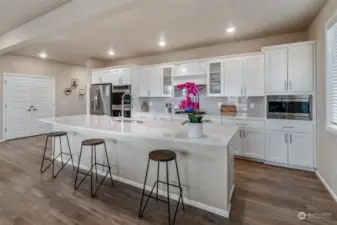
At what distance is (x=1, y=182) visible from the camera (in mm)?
3053

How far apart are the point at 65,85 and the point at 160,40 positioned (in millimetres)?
4757

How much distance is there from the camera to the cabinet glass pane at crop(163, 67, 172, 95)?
5270 millimetres

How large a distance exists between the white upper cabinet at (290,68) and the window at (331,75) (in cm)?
63

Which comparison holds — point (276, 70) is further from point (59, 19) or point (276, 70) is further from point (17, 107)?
point (17, 107)

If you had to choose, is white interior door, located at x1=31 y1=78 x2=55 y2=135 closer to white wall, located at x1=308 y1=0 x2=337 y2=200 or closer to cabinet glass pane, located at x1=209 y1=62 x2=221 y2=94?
cabinet glass pane, located at x1=209 y1=62 x2=221 y2=94

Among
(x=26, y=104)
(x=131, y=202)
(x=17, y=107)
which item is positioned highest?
(x=26, y=104)

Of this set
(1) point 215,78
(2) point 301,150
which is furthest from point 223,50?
(2) point 301,150

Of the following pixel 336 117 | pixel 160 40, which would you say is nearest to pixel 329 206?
pixel 336 117

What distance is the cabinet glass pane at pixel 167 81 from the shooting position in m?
5.27

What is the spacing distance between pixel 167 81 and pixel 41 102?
15.2 feet

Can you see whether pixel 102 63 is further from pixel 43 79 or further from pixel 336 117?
pixel 336 117

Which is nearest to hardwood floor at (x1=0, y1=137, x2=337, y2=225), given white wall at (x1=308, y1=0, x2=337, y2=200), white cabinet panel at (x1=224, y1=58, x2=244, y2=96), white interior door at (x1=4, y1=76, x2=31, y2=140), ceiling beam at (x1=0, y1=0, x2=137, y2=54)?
white wall at (x1=308, y1=0, x2=337, y2=200)

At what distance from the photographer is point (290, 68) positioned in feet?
11.8

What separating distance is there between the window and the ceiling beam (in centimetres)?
270
